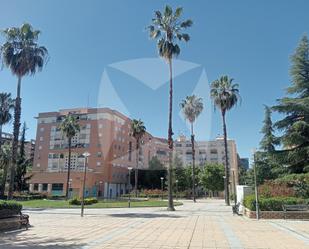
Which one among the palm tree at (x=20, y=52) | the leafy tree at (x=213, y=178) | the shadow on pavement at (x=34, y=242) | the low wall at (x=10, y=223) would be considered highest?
the palm tree at (x=20, y=52)

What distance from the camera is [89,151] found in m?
79.6

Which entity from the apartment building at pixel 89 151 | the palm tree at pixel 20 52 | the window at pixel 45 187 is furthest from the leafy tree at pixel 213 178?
the palm tree at pixel 20 52

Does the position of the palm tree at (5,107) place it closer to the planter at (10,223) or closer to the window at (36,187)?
the window at (36,187)

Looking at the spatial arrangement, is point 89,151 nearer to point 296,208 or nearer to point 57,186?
point 57,186

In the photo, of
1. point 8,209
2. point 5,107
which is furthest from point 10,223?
point 5,107

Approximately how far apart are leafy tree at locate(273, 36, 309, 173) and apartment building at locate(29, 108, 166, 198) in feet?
166

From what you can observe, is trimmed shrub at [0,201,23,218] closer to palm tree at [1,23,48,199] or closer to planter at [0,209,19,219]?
planter at [0,209,19,219]

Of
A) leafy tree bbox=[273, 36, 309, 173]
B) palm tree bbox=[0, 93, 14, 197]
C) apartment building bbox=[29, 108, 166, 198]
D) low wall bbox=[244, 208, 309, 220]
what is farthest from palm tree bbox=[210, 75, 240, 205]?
apartment building bbox=[29, 108, 166, 198]

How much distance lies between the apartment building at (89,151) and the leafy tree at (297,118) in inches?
1988

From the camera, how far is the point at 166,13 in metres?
31.0

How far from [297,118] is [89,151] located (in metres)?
57.7

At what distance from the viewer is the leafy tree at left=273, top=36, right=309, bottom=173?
2781cm

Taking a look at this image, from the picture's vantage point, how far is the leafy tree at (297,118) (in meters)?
27.8

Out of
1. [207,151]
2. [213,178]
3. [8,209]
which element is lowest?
[8,209]
